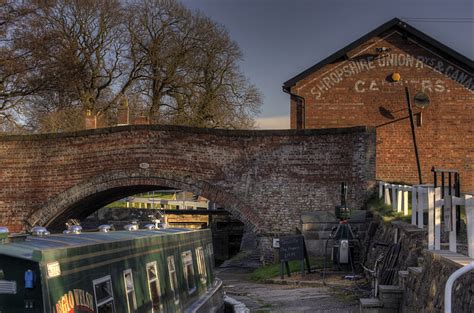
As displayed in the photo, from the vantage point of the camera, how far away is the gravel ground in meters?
12.3

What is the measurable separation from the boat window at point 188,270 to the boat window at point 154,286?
5.77ft

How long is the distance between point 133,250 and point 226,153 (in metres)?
11.7

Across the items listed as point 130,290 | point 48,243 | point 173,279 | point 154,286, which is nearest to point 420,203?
point 173,279

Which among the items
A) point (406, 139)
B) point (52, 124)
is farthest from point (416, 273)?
point (52, 124)

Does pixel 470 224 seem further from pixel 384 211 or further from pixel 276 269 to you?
pixel 276 269

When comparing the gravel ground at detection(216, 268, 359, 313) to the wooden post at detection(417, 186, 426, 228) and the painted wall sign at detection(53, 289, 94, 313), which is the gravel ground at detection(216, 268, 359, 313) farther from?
the painted wall sign at detection(53, 289, 94, 313)

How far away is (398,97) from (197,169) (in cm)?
795

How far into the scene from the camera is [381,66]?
2347 cm

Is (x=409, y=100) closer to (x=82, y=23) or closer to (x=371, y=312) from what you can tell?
(x=371, y=312)

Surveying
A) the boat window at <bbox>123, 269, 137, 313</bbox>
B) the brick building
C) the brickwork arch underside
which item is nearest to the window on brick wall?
the brick building

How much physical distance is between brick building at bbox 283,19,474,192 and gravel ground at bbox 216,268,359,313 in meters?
8.31

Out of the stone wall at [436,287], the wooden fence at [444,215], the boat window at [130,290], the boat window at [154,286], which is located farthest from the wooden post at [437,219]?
the boat window at [130,290]

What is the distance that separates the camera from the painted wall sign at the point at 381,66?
914 inches

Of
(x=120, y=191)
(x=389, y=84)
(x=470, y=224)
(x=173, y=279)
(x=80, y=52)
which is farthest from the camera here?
(x=80, y=52)
